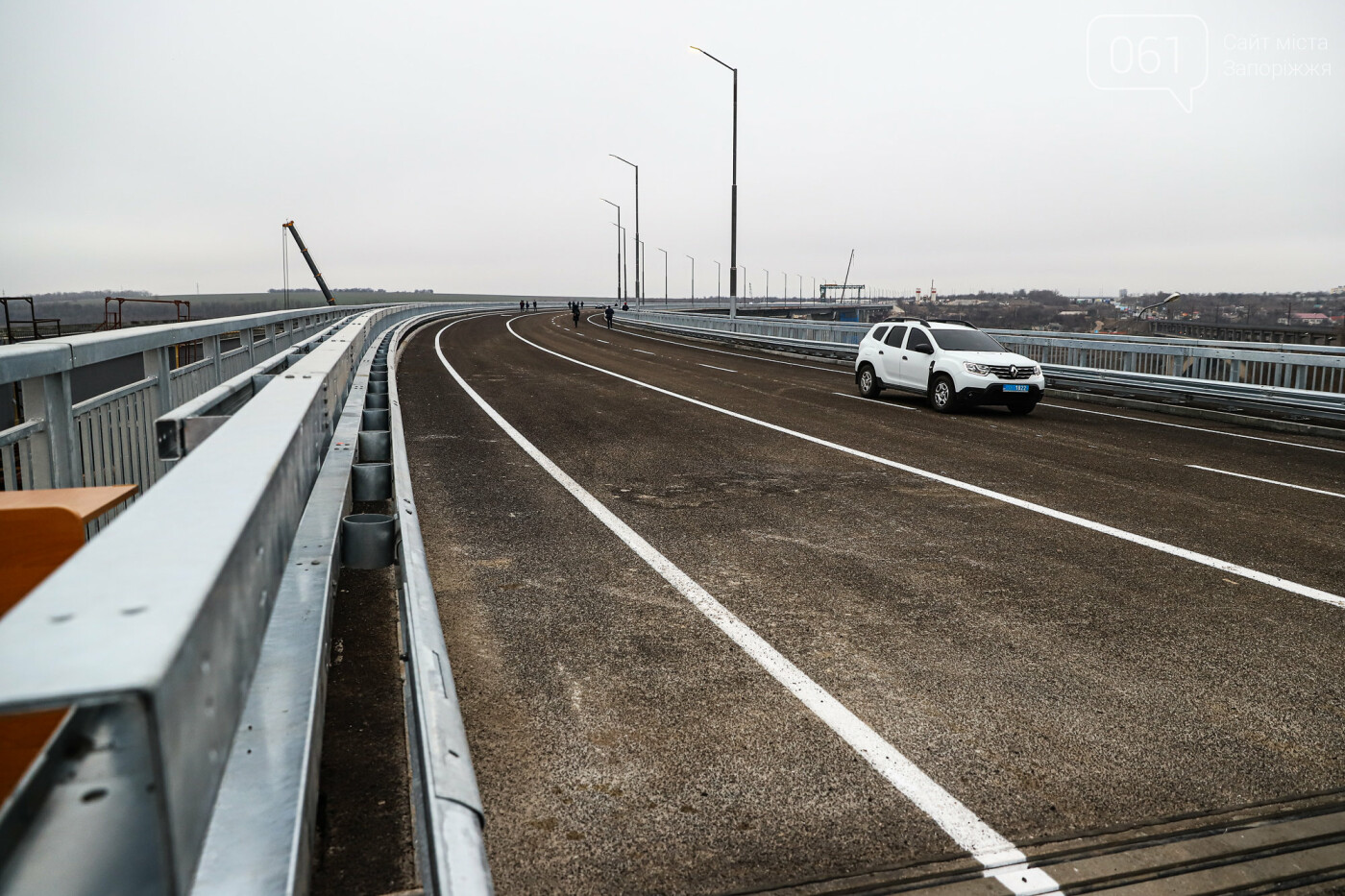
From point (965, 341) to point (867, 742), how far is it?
601 inches

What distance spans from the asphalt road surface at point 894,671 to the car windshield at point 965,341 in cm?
690

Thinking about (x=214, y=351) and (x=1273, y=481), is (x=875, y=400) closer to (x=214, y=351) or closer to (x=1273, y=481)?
(x=1273, y=481)

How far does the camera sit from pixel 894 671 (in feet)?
17.2

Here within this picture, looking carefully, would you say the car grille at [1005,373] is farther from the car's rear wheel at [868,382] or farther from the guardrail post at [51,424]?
the guardrail post at [51,424]

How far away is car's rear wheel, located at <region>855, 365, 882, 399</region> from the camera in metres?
20.1

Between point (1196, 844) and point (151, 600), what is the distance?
3.78 metres

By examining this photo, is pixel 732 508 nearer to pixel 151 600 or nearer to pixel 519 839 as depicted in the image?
pixel 519 839

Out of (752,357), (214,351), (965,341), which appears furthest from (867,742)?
(752,357)

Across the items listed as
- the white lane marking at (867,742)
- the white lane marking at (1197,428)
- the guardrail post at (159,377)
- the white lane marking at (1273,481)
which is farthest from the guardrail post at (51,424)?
the white lane marking at (1197,428)

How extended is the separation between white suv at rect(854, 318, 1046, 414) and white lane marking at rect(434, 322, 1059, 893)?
35.9 feet

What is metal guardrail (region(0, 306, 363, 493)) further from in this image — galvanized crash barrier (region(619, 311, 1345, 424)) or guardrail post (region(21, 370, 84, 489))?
galvanized crash barrier (region(619, 311, 1345, 424))

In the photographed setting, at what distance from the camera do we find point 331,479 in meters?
4.39

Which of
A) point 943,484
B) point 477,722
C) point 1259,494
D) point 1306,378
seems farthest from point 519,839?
point 1306,378

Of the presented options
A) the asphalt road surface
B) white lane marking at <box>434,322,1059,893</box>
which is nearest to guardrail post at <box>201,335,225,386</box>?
the asphalt road surface
